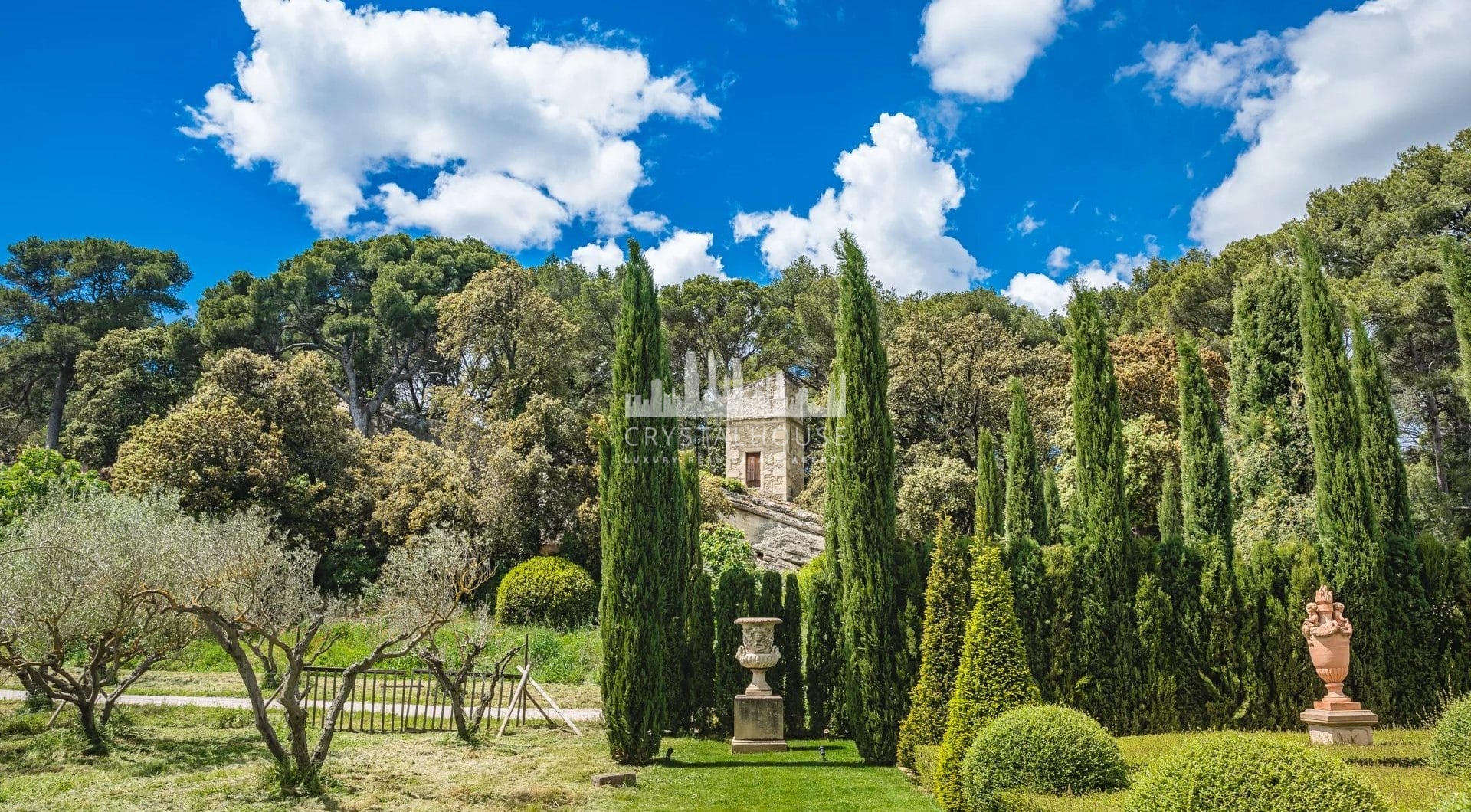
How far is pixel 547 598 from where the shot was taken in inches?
682

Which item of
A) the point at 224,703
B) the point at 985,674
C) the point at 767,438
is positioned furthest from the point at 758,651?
the point at 767,438

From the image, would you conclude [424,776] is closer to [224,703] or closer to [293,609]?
[293,609]

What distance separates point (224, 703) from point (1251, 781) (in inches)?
571

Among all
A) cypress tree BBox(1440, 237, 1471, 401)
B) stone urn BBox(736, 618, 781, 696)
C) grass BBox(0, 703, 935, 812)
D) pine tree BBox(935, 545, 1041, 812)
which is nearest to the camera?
pine tree BBox(935, 545, 1041, 812)

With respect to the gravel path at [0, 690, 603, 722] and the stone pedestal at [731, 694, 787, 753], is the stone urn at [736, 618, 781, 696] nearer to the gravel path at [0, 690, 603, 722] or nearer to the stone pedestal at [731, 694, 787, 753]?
the stone pedestal at [731, 694, 787, 753]

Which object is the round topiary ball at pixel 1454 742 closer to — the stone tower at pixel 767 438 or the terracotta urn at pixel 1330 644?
the terracotta urn at pixel 1330 644

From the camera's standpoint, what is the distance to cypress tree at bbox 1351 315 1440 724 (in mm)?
9281

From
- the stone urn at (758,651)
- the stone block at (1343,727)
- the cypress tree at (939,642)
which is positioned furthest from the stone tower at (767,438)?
the stone block at (1343,727)

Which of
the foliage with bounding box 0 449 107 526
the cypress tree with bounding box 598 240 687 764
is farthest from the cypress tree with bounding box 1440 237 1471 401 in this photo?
Answer: the foliage with bounding box 0 449 107 526

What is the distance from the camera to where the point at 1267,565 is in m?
9.73

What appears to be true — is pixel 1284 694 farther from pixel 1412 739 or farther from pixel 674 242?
pixel 674 242

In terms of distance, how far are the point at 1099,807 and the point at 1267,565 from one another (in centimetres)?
654

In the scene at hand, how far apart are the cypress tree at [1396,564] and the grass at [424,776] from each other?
6.36 m

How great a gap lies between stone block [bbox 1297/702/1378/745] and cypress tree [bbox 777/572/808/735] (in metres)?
5.76
